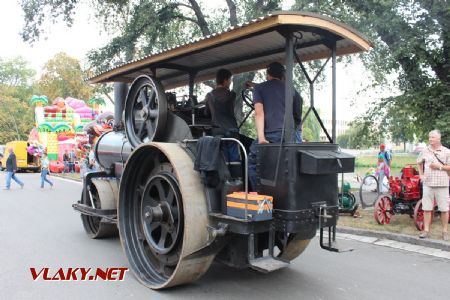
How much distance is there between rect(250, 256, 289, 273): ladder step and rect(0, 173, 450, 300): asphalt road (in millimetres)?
605

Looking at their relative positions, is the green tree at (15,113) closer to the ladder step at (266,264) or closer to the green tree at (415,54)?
the green tree at (415,54)

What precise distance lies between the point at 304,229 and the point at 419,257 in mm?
2887

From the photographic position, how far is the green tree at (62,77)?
4384 cm

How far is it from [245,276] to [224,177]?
137cm

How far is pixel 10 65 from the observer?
64688 millimetres

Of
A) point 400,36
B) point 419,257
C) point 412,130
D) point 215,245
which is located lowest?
point 419,257

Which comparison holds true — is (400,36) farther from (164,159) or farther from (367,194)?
(164,159)

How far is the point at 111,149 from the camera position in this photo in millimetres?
6316

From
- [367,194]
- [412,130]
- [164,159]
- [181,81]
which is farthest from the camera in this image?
[367,194]

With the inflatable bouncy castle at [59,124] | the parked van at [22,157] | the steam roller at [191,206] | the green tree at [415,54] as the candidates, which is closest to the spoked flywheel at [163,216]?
the steam roller at [191,206]

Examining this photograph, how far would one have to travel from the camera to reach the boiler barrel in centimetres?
595

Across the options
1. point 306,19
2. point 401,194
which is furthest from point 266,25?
point 401,194

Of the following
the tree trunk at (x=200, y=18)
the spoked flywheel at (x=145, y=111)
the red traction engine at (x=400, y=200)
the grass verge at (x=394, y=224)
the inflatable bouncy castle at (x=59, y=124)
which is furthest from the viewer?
the inflatable bouncy castle at (x=59, y=124)

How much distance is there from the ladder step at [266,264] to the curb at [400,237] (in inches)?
145
